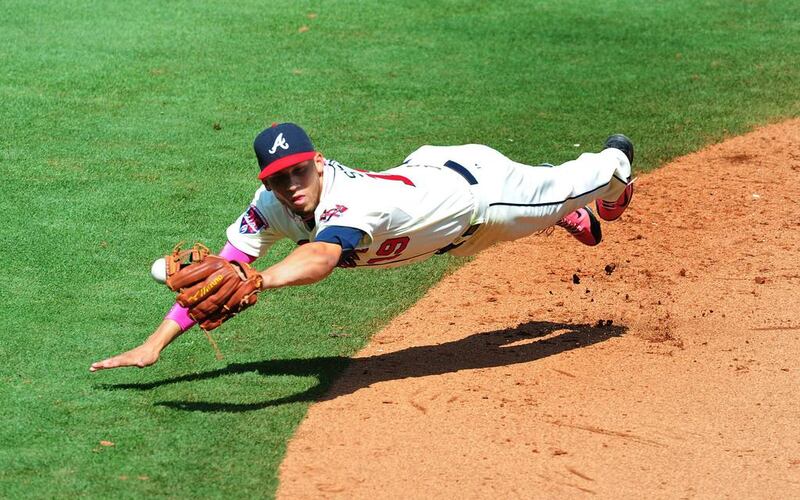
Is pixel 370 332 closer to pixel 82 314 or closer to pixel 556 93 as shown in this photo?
pixel 82 314

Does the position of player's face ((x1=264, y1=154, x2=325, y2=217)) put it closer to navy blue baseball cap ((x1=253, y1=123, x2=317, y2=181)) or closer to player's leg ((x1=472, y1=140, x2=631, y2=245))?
navy blue baseball cap ((x1=253, y1=123, x2=317, y2=181))

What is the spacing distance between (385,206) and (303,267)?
1.83ft

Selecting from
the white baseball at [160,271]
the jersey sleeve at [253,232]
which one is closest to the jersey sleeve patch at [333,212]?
the jersey sleeve at [253,232]

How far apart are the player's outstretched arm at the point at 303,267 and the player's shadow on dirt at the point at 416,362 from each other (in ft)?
2.85

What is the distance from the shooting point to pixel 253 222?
550 centimetres

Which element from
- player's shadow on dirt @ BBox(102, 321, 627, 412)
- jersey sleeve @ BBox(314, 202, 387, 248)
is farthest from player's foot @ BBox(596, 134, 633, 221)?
jersey sleeve @ BBox(314, 202, 387, 248)

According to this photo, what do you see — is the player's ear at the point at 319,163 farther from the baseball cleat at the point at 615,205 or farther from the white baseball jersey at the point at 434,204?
the baseball cleat at the point at 615,205

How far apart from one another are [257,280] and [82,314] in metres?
1.87

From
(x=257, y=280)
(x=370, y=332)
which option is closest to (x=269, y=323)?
(x=370, y=332)

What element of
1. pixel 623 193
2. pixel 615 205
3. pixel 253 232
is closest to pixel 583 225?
pixel 615 205

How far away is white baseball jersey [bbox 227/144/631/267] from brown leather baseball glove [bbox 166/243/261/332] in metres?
0.42

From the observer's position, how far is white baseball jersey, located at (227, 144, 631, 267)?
5047 millimetres

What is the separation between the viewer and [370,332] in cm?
628

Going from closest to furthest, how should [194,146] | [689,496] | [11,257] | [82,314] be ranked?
1. [689,496]
2. [82,314]
3. [11,257]
4. [194,146]
